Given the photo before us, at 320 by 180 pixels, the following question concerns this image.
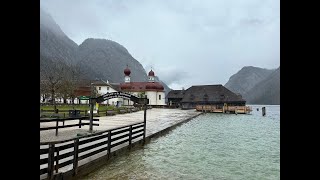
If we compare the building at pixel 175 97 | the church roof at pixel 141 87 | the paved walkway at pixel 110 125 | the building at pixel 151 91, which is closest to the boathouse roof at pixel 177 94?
the building at pixel 175 97

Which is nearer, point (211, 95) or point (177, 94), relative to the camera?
point (211, 95)

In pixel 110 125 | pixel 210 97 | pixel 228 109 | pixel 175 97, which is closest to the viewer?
pixel 110 125

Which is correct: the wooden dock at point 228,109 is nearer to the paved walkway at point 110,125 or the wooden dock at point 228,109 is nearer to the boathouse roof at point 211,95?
the boathouse roof at point 211,95

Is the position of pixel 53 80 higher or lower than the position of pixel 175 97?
higher

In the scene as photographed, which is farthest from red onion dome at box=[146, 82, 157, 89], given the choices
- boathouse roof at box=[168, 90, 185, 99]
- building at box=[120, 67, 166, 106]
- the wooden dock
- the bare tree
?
the bare tree

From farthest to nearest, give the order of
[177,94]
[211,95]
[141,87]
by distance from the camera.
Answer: [177,94] < [141,87] < [211,95]

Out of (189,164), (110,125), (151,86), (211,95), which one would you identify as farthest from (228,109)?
(189,164)

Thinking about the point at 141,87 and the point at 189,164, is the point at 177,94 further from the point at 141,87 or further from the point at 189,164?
the point at 189,164

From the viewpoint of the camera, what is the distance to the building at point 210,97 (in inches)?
3243

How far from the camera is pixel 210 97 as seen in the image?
8612 cm
